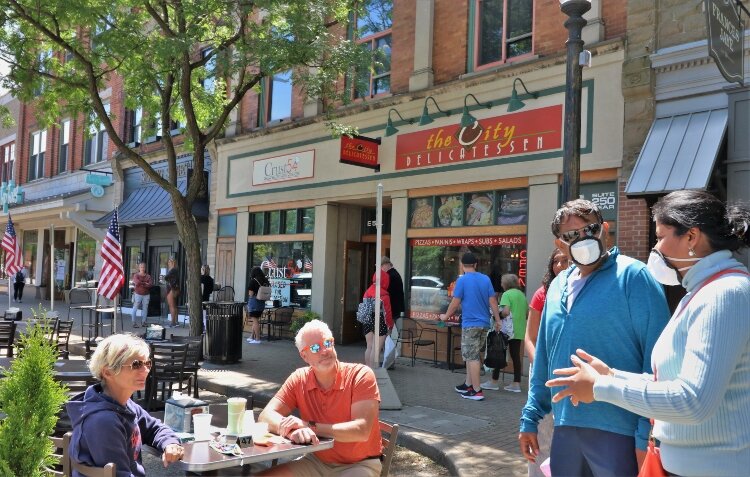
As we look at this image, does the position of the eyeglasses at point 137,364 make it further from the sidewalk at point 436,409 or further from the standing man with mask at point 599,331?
the sidewalk at point 436,409

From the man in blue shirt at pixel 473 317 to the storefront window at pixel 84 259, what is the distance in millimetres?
19231

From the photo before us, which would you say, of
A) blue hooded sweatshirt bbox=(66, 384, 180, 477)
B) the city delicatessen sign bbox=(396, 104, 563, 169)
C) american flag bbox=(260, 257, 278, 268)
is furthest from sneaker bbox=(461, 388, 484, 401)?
american flag bbox=(260, 257, 278, 268)

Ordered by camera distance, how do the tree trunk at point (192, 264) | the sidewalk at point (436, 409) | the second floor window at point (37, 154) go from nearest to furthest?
the sidewalk at point (436, 409) < the tree trunk at point (192, 264) < the second floor window at point (37, 154)

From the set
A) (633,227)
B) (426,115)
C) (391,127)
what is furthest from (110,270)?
(633,227)

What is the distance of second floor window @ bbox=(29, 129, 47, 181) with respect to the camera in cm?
2806

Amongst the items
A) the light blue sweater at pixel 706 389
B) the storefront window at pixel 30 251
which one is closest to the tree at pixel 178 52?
the light blue sweater at pixel 706 389

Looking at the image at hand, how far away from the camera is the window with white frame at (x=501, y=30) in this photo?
36.1ft

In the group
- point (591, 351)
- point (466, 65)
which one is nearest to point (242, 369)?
point (466, 65)

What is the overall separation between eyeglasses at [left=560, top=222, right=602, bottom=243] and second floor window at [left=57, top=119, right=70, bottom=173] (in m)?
26.8

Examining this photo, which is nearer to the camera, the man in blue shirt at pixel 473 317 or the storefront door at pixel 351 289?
the man in blue shirt at pixel 473 317

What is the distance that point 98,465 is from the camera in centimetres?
304

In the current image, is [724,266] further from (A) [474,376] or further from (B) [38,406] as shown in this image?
(A) [474,376]

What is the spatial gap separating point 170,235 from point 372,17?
31.3 ft

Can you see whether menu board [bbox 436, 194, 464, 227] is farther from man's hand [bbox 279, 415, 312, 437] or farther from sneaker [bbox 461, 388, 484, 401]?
man's hand [bbox 279, 415, 312, 437]
